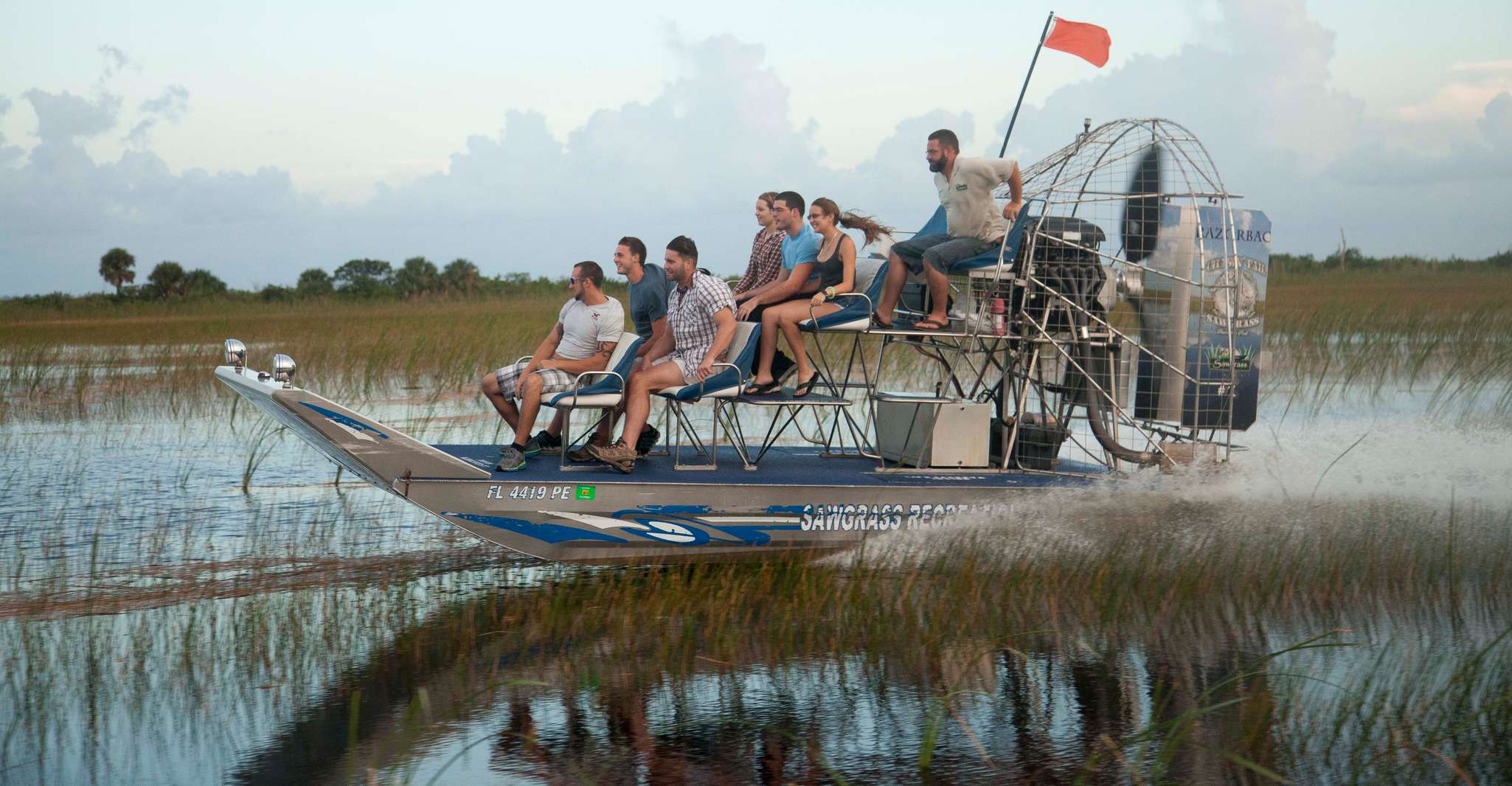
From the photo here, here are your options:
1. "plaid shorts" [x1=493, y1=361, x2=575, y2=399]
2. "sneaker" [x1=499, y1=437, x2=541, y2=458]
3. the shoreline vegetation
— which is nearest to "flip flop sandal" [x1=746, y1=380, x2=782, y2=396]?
"plaid shorts" [x1=493, y1=361, x2=575, y2=399]

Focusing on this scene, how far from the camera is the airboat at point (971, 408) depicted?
770 cm

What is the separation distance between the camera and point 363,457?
7375mm

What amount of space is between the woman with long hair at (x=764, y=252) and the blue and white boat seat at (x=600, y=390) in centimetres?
134

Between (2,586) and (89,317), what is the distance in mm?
30922

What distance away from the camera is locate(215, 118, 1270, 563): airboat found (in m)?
7.70

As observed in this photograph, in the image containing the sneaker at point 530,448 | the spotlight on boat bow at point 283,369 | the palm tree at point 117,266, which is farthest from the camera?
the palm tree at point 117,266

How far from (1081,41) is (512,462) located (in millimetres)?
4985

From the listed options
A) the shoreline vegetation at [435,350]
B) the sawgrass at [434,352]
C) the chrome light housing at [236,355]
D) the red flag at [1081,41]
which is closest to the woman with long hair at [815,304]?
the red flag at [1081,41]

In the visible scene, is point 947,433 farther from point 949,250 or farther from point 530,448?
point 530,448

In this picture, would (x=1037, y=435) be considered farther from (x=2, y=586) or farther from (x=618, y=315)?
(x=2, y=586)

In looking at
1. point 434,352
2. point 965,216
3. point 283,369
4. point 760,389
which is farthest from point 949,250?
point 434,352

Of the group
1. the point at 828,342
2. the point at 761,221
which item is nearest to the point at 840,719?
the point at 761,221

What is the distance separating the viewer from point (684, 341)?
27.9 feet

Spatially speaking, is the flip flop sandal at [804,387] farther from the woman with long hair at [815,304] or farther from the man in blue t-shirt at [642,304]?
the man in blue t-shirt at [642,304]
